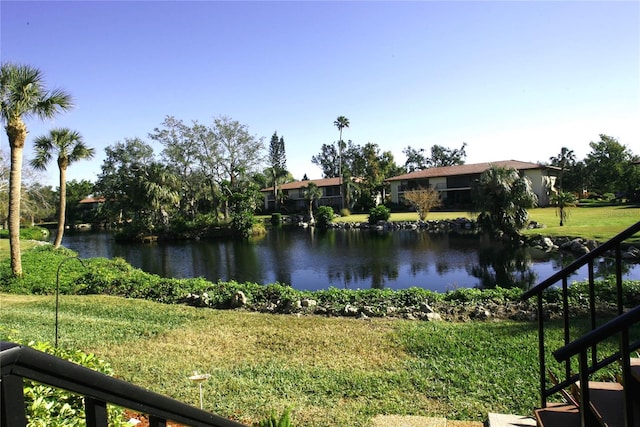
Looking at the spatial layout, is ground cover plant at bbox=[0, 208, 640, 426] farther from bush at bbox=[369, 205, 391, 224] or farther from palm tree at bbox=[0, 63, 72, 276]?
bush at bbox=[369, 205, 391, 224]

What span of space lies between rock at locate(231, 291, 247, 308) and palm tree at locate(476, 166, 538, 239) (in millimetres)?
20704

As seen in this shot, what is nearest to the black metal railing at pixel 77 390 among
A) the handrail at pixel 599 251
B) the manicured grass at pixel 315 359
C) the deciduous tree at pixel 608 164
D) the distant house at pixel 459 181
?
the handrail at pixel 599 251

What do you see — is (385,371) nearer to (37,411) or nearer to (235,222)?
(37,411)

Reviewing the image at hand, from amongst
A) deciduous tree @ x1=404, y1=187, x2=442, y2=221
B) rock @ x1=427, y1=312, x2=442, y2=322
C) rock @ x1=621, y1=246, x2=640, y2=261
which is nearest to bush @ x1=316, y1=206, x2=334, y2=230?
deciduous tree @ x1=404, y1=187, x2=442, y2=221

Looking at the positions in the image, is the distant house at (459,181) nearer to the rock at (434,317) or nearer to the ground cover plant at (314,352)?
the ground cover plant at (314,352)

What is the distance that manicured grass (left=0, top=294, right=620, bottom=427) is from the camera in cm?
488

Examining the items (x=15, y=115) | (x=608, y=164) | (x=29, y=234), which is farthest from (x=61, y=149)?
(x=608, y=164)

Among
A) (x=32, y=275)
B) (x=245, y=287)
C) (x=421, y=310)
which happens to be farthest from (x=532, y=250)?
(x=32, y=275)

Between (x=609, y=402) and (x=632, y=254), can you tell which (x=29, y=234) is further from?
(x=609, y=402)

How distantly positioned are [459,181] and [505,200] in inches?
963

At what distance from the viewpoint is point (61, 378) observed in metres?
1.07

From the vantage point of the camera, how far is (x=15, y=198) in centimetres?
1490

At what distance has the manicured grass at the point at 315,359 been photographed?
16.0 ft

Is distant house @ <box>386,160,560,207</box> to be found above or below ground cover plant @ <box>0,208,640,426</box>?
above
